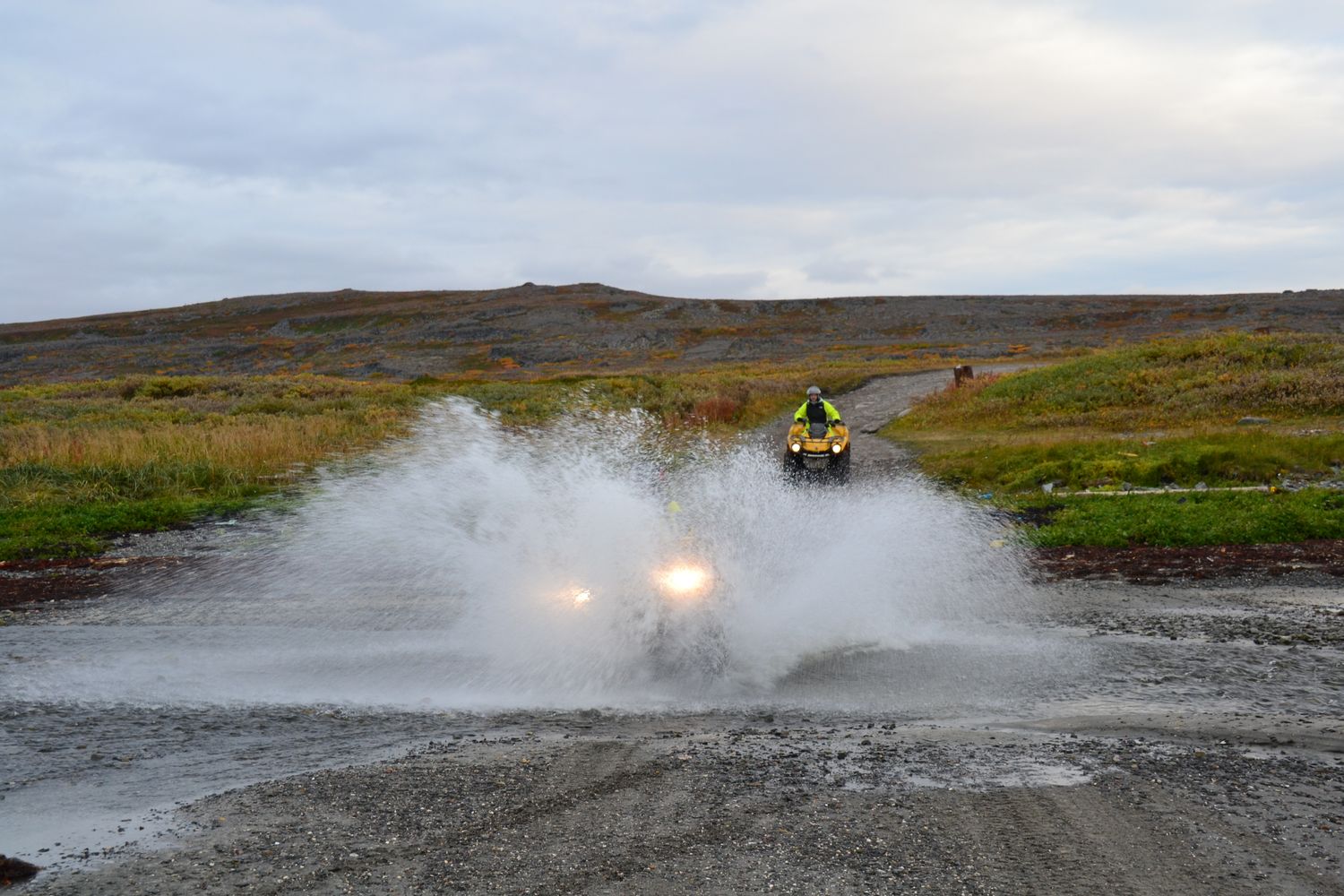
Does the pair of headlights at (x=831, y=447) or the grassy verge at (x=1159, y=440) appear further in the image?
the pair of headlights at (x=831, y=447)

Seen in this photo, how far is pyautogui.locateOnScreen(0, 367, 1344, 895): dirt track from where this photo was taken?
5.15 meters

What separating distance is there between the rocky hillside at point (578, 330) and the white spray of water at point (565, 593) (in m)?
54.5

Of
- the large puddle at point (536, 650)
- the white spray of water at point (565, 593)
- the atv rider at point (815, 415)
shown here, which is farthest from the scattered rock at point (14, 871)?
the atv rider at point (815, 415)

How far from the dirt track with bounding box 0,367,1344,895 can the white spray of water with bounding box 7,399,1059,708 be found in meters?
0.70

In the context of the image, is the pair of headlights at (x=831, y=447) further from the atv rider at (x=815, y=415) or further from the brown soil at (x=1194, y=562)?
the brown soil at (x=1194, y=562)

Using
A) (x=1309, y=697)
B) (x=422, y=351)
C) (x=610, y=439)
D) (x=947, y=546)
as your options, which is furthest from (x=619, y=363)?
(x=1309, y=697)

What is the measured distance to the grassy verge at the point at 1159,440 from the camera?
14.4 meters

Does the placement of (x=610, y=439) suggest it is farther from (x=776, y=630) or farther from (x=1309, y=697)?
(x=1309, y=697)

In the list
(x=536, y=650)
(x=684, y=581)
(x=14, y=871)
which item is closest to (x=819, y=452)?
(x=684, y=581)

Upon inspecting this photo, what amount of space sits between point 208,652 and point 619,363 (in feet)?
229

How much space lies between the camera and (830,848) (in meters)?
5.39

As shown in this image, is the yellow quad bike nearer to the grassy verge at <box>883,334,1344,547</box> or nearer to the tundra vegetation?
the grassy verge at <box>883,334,1344,547</box>

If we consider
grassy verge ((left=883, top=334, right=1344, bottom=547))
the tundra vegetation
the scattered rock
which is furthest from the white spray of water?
the scattered rock

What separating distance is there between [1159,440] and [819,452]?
9.10m
